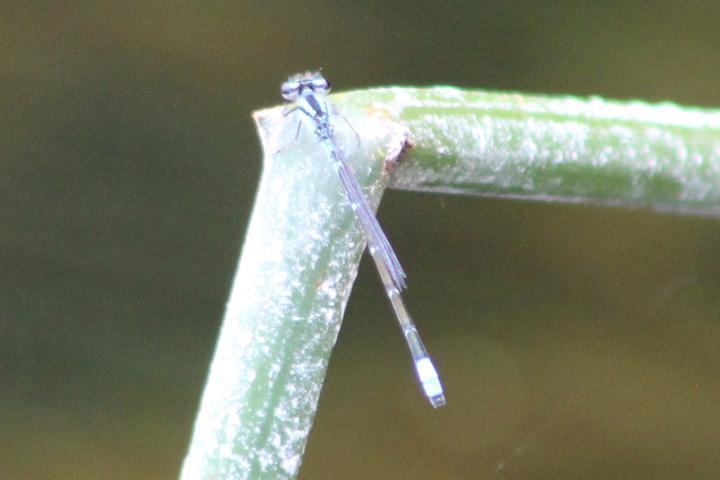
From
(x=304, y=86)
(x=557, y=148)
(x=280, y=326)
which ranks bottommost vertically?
(x=280, y=326)

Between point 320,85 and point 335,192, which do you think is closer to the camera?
point 335,192

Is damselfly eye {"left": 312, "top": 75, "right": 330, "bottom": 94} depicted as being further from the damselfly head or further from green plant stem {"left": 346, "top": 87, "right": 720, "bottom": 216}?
green plant stem {"left": 346, "top": 87, "right": 720, "bottom": 216}

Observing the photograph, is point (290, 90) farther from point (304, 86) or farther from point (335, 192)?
point (335, 192)

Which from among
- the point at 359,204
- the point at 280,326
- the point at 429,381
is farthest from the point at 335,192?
the point at 429,381

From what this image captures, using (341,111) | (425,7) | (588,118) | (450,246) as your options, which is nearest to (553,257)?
(450,246)

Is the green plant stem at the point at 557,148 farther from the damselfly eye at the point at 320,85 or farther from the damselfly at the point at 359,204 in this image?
the damselfly eye at the point at 320,85

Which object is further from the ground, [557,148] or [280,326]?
[557,148]

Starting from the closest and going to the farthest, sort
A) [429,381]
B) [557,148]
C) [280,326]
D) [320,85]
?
[280,326]
[557,148]
[429,381]
[320,85]
